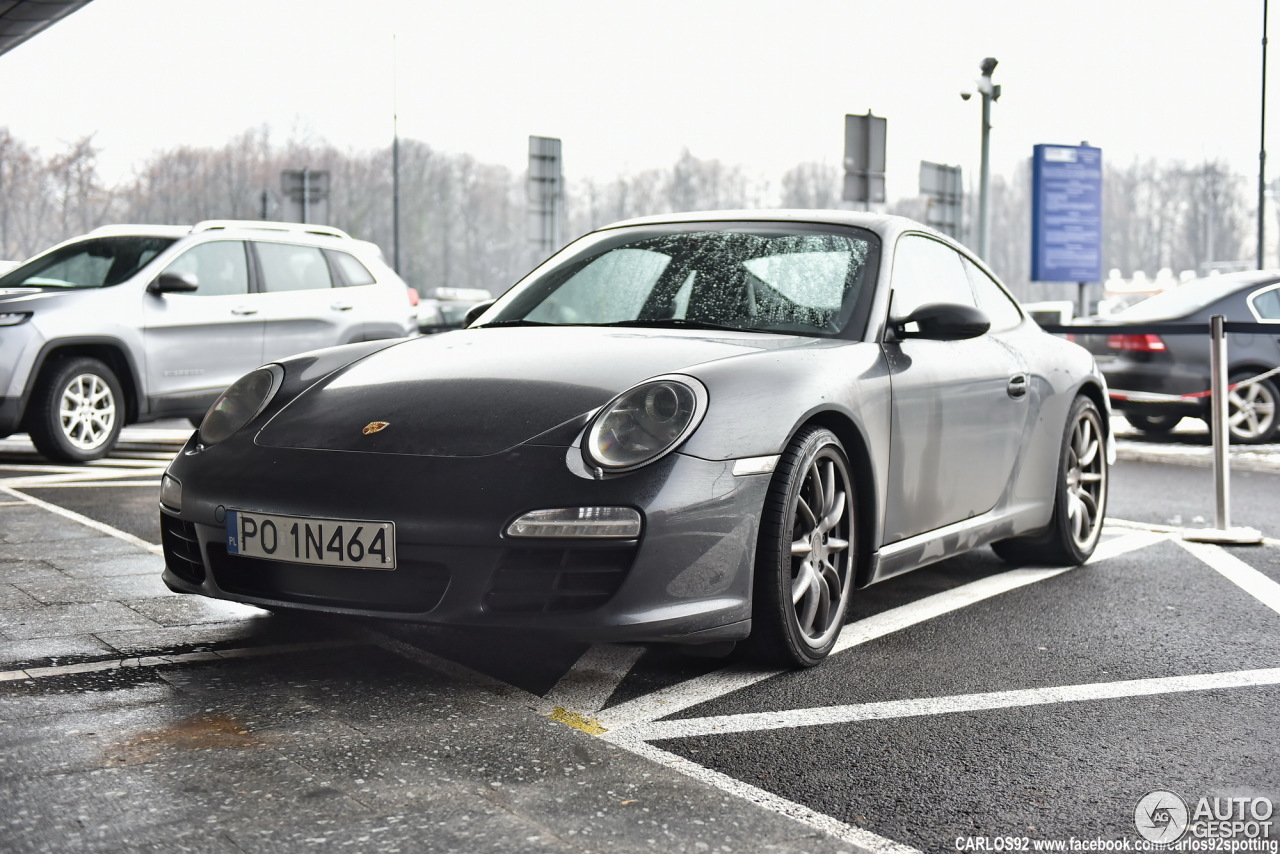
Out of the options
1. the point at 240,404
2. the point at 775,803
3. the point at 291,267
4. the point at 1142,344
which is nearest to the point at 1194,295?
the point at 1142,344

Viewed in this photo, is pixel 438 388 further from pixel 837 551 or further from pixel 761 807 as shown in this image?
pixel 761 807

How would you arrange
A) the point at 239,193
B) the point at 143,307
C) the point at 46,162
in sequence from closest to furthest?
the point at 143,307, the point at 46,162, the point at 239,193

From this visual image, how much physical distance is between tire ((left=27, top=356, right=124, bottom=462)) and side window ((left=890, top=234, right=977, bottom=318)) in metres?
6.25

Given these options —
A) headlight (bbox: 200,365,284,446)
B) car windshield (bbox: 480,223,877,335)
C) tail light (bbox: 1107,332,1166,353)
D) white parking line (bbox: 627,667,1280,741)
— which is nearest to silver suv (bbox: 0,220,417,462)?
car windshield (bbox: 480,223,877,335)

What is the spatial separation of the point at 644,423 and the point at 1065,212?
809 inches

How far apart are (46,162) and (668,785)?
8468 centimetres

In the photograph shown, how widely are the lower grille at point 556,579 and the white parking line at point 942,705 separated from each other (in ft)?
1.10

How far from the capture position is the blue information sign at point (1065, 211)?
22578 mm

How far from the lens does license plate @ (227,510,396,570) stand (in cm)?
345

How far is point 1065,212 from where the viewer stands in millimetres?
22703

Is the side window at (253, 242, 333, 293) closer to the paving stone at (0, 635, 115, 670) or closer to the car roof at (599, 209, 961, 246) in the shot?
the car roof at (599, 209, 961, 246)

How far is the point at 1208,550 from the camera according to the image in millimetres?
6191

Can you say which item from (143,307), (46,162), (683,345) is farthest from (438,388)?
(46,162)

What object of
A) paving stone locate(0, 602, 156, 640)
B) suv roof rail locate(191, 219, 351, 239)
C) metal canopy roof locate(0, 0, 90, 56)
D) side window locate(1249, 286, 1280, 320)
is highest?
metal canopy roof locate(0, 0, 90, 56)
